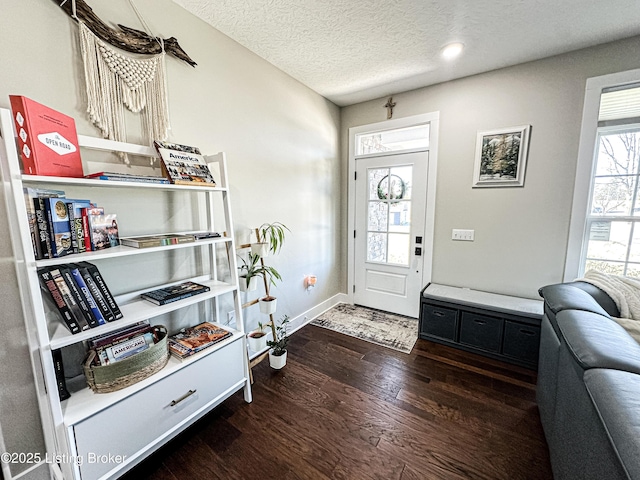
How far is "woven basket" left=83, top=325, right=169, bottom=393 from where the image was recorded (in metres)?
1.18

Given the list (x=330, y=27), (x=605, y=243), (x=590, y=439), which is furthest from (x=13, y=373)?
(x=605, y=243)

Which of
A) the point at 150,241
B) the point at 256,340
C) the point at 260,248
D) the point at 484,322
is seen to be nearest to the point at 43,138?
the point at 150,241

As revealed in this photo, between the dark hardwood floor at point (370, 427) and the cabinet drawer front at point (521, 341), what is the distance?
13 cm

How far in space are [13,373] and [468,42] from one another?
3373mm

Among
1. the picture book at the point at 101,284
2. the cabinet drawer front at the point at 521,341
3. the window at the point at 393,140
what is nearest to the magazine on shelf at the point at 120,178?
the picture book at the point at 101,284

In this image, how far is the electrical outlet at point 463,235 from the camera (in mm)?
2658

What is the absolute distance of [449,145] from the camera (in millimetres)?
2684

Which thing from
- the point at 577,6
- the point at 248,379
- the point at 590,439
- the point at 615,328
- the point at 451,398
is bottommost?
the point at 451,398

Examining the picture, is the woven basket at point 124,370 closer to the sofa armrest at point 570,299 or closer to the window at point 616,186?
the sofa armrest at point 570,299

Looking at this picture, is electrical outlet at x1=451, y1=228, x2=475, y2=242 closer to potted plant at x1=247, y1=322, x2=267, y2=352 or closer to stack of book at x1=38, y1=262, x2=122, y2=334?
potted plant at x1=247, y1=322, x2=267, y2=352

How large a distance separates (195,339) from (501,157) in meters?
2.95

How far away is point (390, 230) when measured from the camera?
310 centimetres

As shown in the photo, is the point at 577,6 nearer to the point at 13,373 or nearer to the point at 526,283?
the point at 526,283

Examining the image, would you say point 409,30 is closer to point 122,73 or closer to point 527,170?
point 527,170
